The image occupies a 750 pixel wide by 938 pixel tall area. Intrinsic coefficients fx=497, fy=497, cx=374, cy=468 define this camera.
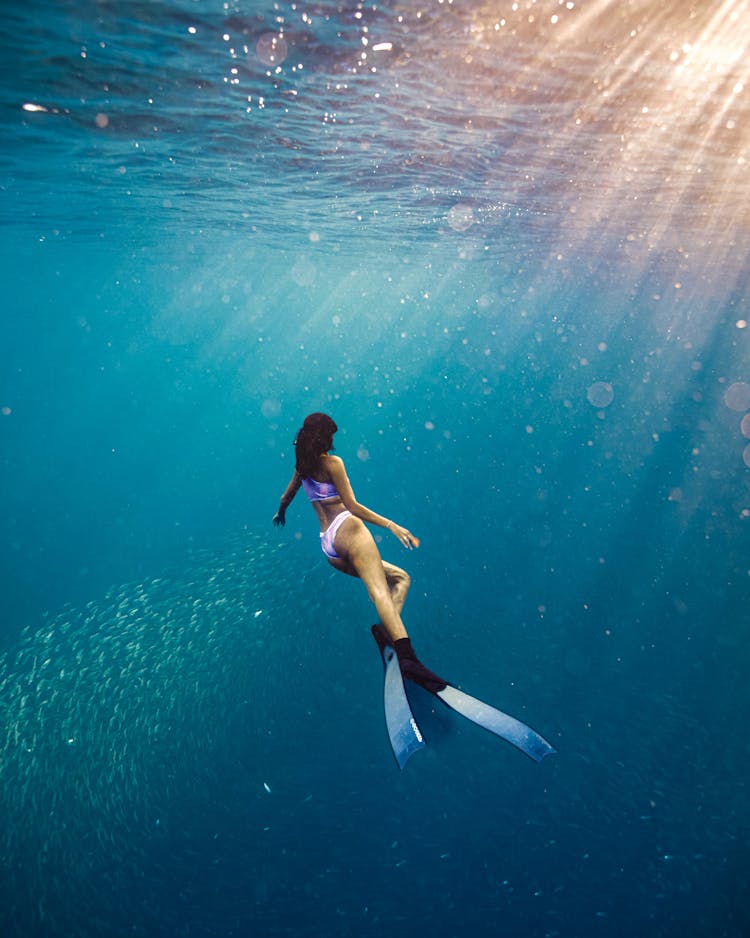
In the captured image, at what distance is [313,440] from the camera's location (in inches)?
230

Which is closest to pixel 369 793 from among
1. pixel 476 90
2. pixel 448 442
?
pixel 476 90

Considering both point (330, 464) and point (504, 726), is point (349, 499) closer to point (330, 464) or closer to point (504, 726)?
point (330, 464)

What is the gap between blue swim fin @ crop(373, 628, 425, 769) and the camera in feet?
14.0

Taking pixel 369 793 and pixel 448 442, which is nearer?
pixel 369 793

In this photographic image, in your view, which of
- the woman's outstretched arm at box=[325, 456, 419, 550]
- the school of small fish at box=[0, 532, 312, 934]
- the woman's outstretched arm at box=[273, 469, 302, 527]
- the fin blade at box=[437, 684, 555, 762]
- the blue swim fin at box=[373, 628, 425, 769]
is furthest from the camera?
the school of small fish at box=[0, 532, 312, 934]

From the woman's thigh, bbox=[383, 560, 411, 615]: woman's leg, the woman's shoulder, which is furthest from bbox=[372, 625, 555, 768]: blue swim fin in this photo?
the woman's shoulder

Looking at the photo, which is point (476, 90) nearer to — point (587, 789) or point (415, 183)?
point (415, 183)

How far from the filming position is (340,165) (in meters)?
14.0

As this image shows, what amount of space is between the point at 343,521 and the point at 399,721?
2.37 metres

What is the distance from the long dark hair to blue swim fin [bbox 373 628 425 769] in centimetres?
249

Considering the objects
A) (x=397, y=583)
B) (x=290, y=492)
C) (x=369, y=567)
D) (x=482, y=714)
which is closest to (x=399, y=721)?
(x=482, y=714)

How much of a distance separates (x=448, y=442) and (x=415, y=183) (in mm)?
31689

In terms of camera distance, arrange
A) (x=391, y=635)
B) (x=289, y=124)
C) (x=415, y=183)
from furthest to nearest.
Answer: (x=415, y=183), (x=289, y=124), (x=391, y=635)

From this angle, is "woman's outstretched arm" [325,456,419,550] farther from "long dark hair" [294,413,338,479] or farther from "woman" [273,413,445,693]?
"long dark hair" [294,413,338,479]
